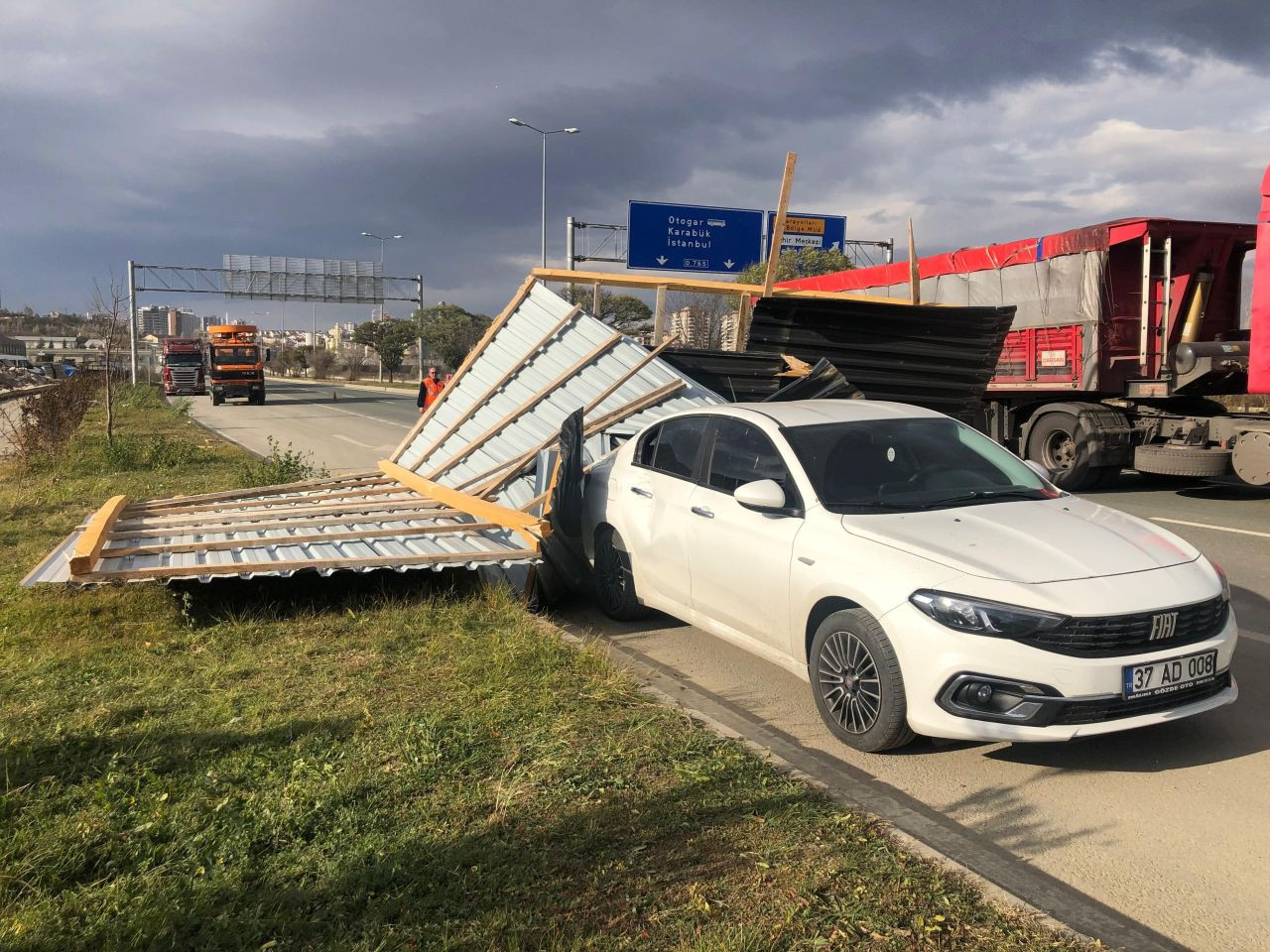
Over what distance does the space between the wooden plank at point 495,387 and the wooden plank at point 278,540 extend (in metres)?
2.17

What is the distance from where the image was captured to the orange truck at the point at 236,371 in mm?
38656

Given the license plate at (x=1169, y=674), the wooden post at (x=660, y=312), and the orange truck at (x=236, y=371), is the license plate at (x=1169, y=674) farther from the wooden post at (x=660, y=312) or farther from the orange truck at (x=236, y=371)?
the orange truck at (x=236, y=371)

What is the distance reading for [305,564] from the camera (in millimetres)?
5883

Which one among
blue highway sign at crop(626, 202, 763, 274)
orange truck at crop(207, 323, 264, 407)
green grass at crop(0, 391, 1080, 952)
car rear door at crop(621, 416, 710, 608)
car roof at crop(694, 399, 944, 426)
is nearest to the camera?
green grass at crop(0, 391, 1080, 952)

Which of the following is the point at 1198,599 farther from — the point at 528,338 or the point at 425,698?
the point at 528,338

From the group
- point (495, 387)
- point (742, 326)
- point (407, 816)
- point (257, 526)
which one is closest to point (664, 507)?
point (407, 816)

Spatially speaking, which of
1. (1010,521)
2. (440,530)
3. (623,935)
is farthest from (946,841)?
(440,530)

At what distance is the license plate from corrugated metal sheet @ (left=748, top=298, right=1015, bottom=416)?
19.5ft

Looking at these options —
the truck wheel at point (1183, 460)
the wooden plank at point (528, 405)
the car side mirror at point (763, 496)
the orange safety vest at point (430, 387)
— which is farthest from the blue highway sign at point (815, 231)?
the car side mirror at point (763, 496)

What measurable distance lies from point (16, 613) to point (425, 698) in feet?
10.4

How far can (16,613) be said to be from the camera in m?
5.98

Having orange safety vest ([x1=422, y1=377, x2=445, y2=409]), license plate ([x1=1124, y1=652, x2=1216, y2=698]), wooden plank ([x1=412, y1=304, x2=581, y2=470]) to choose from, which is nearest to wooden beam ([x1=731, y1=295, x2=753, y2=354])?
wooden plank ([x1=412, y1=304, x2=581, y2=470])

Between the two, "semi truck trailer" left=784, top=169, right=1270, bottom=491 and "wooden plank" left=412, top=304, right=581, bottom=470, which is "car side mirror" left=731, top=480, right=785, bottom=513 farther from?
"semi truck trailer" left=784, top=169, right=1270, bottom=491

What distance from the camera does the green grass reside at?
274 cm
